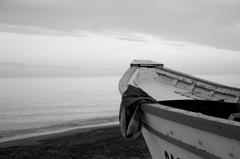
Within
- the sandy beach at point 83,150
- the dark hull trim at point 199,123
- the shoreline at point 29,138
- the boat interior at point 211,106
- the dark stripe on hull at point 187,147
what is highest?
the dark hull trim at point 199,123

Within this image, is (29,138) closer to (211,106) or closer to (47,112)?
(211,106)

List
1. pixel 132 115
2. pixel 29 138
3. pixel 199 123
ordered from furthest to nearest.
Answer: pixel 29 138 → pixel 132 115 → pixel 199 123

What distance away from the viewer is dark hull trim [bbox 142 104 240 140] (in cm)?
191

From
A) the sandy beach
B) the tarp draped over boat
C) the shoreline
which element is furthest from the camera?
the shoreline

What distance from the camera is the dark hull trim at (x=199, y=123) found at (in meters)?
1.91

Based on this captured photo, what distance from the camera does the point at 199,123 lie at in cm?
227

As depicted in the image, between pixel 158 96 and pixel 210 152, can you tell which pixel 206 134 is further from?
pixel 158 96

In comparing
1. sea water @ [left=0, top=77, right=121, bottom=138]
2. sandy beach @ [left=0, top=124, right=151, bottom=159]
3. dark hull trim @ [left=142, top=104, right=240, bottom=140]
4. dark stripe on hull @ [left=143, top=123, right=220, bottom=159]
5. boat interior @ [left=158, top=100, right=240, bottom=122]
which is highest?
dark hull trim @ [left=142, top=104, right=240, bottom=140]

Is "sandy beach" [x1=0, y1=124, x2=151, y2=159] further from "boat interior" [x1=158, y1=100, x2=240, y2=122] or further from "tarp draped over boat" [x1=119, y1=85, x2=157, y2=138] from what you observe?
"tarp draped over boat" [x1=119, y1=85, x2=157, y2=138]

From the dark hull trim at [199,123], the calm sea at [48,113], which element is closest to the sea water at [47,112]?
the calm sea at [48,113]

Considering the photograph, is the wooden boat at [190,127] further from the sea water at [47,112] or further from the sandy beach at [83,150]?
the sea water at [47,112]

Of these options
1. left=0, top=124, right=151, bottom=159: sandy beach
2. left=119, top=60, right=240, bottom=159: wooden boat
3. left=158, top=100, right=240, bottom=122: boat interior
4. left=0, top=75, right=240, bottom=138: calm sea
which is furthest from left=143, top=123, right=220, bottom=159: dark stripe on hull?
left=0, top=75, right=240, bottom=138: calm sea

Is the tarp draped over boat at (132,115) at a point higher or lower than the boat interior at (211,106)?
higher

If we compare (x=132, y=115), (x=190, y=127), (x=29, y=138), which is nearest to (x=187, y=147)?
(x=190, y=127)
